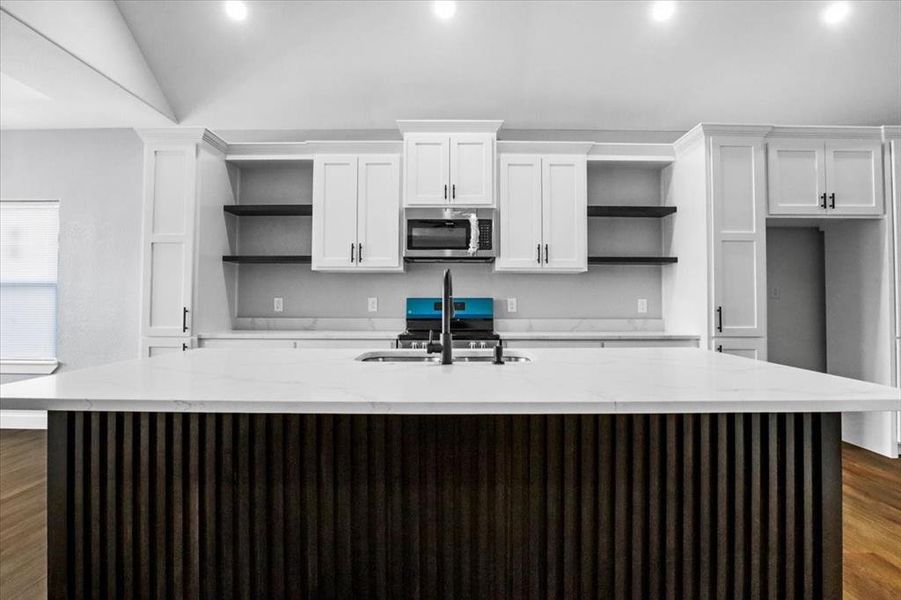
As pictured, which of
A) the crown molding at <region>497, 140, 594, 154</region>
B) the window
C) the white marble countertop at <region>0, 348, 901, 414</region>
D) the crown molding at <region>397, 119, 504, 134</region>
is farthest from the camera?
the window

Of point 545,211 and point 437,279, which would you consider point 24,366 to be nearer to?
point 437,279

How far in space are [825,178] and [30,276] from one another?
643cm

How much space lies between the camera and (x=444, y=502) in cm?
134

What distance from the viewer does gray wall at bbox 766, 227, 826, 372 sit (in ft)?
13.7

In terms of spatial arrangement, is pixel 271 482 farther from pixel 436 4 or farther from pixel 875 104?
pixel 875 104

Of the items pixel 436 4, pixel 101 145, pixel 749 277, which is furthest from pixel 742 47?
pixel 101 145

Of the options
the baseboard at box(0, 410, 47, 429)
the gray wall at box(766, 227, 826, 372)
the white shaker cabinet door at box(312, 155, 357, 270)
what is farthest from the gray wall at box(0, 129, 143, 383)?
the gray wall at box(766, 227, 826, 372)

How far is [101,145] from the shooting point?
425 cm

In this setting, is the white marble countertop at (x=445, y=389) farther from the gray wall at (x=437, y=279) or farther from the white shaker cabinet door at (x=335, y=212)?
the gray wall at (x=437, y=279)

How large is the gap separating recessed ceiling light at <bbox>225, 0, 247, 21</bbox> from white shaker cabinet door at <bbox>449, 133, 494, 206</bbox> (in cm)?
160

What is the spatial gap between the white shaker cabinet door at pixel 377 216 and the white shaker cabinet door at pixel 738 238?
88.6 inches

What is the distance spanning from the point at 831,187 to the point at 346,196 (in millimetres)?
3470

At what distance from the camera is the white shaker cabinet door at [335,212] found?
3.71 meters

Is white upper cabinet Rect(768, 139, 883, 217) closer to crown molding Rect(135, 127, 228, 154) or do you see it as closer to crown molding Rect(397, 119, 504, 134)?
crown molding Rect(397, 119, 504, 134)
